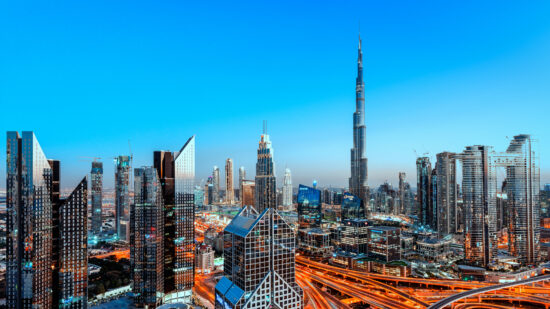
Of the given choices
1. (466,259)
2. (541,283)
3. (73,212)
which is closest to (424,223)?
(466,259)

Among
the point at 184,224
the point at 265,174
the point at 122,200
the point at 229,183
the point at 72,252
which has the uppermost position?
the point at 265,174

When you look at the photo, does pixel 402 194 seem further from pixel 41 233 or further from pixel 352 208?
pixel 41 233

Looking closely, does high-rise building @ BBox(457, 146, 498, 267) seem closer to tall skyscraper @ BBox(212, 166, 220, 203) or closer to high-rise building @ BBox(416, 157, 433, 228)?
high-rise building @ BBox(416, 157, 433, 228)

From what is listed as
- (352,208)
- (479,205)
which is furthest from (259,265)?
(352,208)

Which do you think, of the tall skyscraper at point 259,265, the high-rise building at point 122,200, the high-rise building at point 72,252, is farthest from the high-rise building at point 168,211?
the high-rise building at point 122,200

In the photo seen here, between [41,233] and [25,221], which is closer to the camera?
[25,221]

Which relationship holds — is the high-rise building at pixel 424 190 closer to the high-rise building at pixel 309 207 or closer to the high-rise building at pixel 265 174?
the high-rise building at pixel 309 207

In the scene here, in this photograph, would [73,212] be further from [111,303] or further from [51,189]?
[111,303]

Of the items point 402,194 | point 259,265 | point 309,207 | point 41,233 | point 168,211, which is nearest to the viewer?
point 259,265
